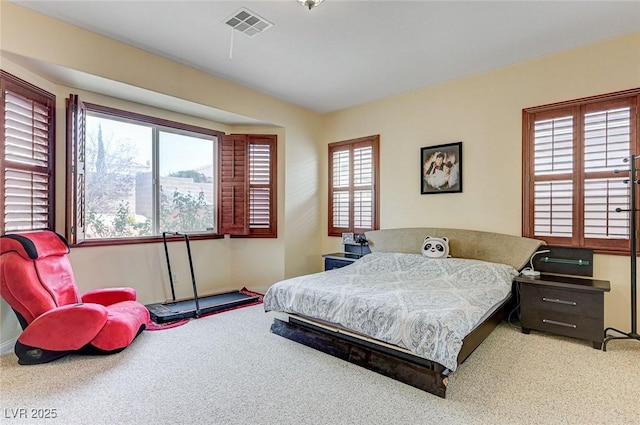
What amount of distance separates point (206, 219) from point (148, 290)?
1.27 meters

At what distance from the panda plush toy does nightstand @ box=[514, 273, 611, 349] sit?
82cm

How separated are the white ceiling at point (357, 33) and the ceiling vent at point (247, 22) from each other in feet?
0.16

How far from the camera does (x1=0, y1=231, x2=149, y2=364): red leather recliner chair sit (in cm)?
255

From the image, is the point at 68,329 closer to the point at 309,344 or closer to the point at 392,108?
the point at 309,344

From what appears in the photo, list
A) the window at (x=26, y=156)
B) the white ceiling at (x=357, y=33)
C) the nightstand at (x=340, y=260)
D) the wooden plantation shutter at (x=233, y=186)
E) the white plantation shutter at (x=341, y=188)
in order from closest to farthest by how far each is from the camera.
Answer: the white ceiling at (x=357, y=33) < the window at (x=26, y=156) < the nightstand at (x=340, y=260) < the wooden plantation shutter at (x=233, y=186) < the white plantation shutter at (x=341, y=188)

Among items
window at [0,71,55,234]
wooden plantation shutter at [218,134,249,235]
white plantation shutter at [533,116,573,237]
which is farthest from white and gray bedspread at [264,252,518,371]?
window at [0,71,55,234]

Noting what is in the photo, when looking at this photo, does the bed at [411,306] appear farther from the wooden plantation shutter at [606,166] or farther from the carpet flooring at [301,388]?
the wooden plantation shutter at [606,166]

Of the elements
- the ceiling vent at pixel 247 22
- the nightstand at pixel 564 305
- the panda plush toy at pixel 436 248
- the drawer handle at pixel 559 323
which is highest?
the ceiling vent at pixel 247 22

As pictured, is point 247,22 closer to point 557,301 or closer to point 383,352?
point 383,352

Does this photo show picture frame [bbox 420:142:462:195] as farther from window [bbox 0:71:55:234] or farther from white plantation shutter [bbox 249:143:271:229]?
window [bbox 0:71:55:234]

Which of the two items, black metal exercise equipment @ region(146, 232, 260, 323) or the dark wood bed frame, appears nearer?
the dark wood bed frame

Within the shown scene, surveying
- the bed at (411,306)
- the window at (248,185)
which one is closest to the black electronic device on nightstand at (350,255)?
the bed at (411,306)

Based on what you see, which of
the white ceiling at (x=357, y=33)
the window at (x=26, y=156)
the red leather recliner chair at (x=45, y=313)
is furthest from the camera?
the window at (x=26, y=156)

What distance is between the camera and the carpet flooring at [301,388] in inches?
76.5
